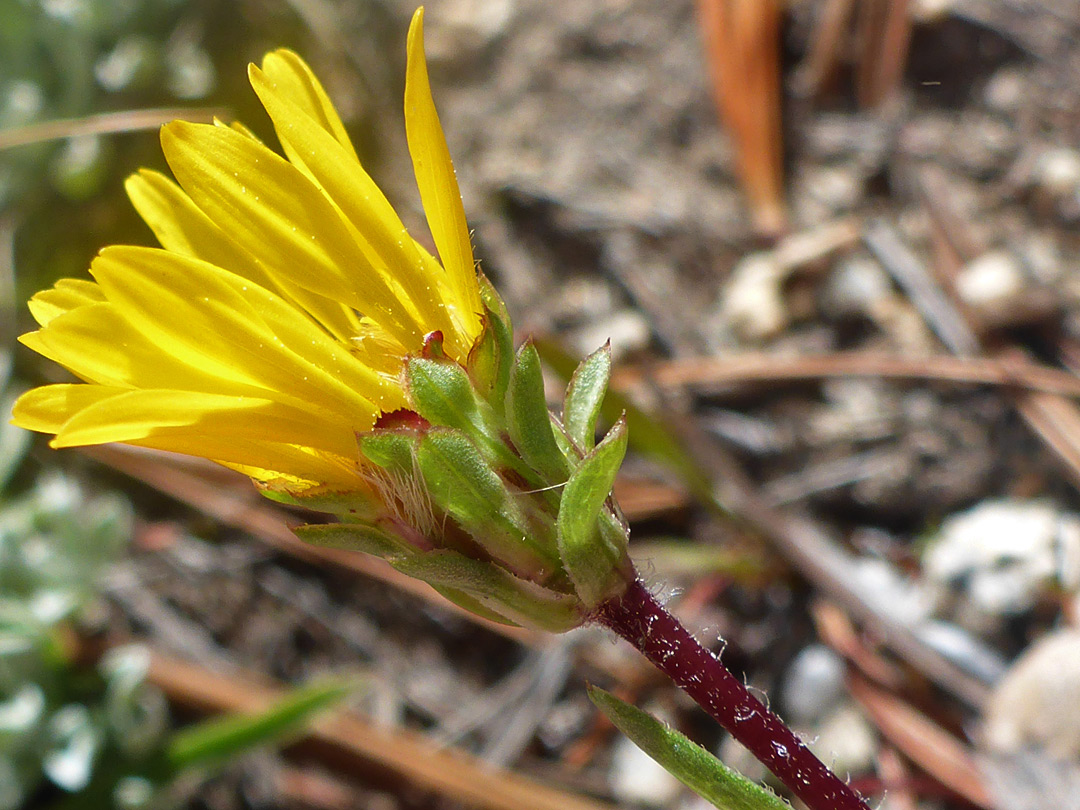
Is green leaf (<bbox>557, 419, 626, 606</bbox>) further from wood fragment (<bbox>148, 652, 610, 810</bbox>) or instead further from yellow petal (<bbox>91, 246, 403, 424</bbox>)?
wood fragment (<bbox>148, 652, 610, 810</bbox>)

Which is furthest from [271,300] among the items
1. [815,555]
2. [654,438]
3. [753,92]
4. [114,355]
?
[753,92]

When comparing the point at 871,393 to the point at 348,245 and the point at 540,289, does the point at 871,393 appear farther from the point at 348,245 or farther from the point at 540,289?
the point at 348,245

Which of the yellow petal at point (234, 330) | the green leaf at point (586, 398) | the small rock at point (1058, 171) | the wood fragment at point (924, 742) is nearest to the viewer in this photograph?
the yellow petal at point (234, 330)

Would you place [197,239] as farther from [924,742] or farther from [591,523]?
[924,742]

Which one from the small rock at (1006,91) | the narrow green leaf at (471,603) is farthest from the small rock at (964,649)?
the narrow green leaf at (471,603)

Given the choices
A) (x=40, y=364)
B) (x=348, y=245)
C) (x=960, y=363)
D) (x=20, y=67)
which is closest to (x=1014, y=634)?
(x=960, y=363)

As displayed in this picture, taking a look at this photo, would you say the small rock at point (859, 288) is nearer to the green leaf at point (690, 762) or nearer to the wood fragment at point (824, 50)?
the wood fragment at point (824, 50)
